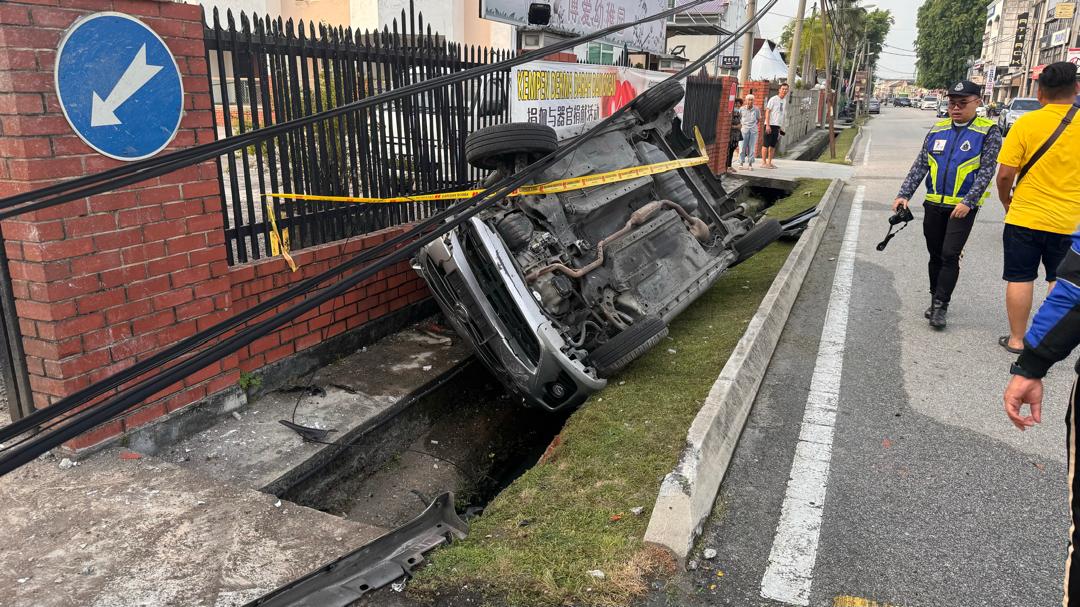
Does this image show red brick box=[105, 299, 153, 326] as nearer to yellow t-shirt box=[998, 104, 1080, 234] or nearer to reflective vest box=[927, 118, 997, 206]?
yellow t-shirt box=[998, 104, 1080, 234]

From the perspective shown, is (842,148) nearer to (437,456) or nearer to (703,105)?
(703,105)

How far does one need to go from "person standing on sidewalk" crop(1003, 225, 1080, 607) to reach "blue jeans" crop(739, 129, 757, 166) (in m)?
15.0

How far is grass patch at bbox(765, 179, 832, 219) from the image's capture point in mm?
11188

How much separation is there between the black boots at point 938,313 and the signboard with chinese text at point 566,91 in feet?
13.7

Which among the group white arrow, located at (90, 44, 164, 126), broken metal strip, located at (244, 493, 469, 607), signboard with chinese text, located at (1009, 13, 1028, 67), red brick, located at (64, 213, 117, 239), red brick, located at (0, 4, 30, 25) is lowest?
broken metal strip, located at (244, 493, 469, 607)

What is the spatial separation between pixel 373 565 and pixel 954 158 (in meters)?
5.79

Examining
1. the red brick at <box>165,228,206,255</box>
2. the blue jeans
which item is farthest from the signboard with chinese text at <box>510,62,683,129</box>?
the blue jeans

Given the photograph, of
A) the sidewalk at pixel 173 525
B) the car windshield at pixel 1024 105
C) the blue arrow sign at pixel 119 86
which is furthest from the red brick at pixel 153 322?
the car windshield at pixel 1024 105

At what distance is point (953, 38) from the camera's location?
8788 centimetres

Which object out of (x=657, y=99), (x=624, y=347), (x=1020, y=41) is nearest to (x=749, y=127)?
(x=657, y=99)

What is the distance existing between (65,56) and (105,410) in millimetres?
2516

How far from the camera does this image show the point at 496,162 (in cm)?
533

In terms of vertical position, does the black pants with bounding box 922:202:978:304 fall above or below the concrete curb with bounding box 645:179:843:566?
above

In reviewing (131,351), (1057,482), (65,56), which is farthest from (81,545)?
(1057,482)
